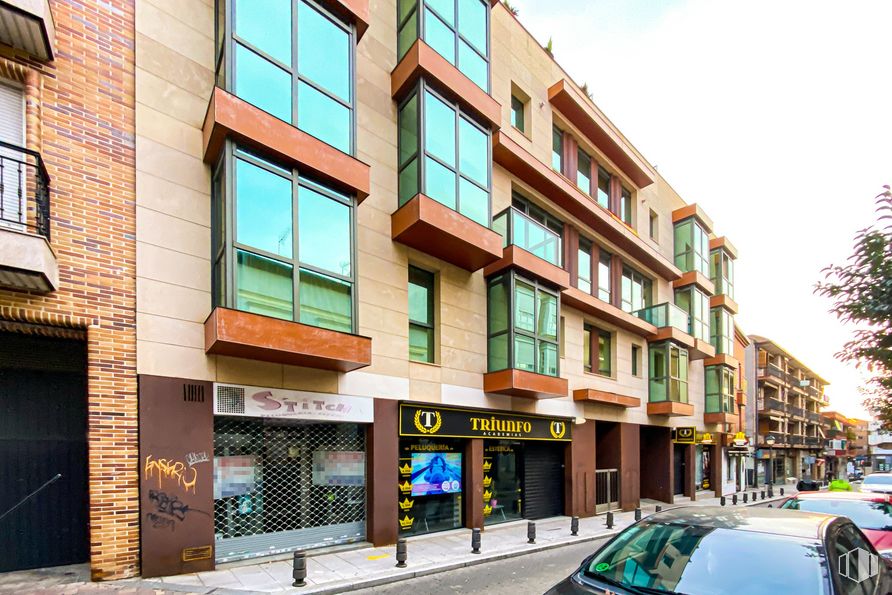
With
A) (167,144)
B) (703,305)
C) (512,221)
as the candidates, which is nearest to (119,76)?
(167,144)

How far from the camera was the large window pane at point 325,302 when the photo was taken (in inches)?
367

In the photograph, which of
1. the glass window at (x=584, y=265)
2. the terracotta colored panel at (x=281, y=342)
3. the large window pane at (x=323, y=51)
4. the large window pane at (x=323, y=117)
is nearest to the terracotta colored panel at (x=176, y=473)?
the terracotta colored panel at (x=281, y=342)

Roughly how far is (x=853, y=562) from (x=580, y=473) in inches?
508

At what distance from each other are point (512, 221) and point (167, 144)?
27.5 feet

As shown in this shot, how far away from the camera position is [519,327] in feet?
44.9

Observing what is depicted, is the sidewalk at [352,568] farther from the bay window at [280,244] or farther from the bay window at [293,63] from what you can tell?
the bay window at [293,63]

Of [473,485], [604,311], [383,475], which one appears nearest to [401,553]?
[383,475]

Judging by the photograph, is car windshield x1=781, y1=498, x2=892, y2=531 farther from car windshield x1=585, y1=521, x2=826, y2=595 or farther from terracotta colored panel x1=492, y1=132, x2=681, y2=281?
terracotta colored panel x1=492, y1=132, x2=681, y2=281

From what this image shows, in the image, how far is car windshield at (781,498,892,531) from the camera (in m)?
7.42

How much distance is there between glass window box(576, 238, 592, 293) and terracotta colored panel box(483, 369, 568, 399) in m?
4.79

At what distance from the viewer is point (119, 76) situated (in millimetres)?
8234

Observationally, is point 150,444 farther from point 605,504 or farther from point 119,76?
point 605,504

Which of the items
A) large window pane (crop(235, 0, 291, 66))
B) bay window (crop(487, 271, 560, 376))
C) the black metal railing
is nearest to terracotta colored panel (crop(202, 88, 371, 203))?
large window pane (crop(235, 0, 291, 66))

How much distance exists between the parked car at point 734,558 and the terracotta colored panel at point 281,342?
6.02 metres
